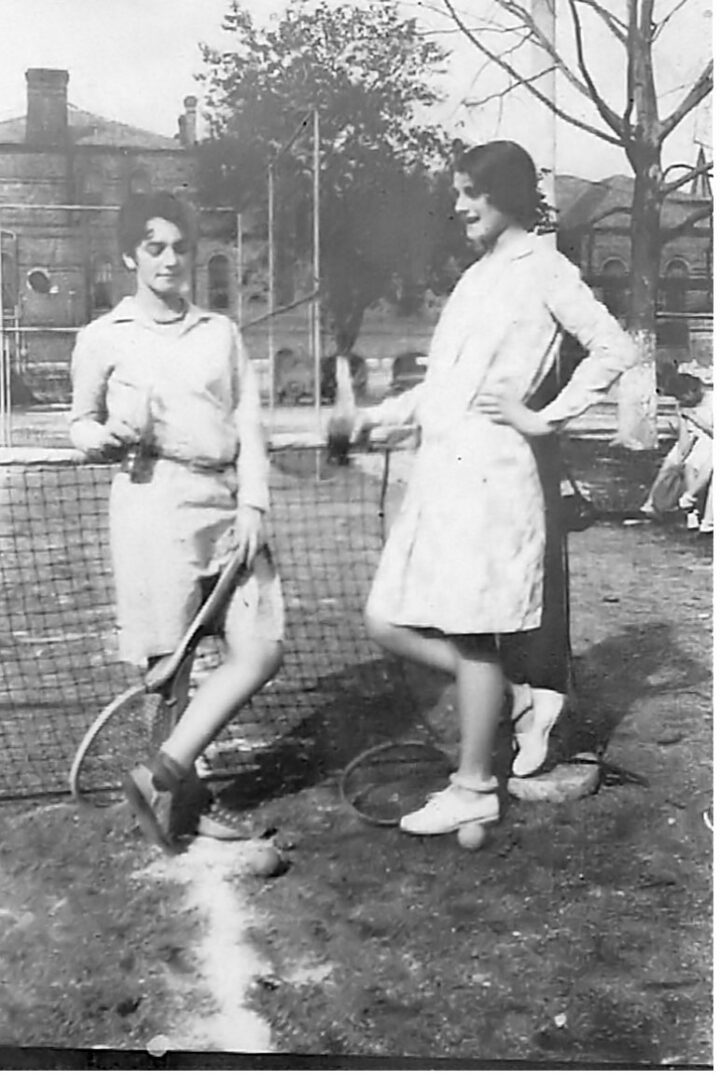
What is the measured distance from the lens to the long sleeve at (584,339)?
195cm

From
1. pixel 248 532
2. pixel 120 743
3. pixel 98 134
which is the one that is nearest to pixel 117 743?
pixel 120 743

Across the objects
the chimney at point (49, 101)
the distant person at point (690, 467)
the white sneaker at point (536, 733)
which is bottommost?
the white sneaker at point (536, 733)

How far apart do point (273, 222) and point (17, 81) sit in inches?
16.4

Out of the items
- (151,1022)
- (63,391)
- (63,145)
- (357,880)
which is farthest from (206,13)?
(151,1022)

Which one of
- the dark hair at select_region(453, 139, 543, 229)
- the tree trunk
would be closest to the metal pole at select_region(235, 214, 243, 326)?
the dark hair at select_region(453, 139, 543, 229)

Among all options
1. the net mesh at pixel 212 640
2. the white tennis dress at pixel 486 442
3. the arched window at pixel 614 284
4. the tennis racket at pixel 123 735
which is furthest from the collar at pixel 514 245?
the tennis racket at pixel 123 735

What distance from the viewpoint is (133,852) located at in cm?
204

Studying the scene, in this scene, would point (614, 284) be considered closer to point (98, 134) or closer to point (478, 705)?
point (478, 705)

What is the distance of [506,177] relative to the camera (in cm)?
198

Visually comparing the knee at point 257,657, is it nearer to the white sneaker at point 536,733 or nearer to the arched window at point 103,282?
the white sneaker at point 536,733

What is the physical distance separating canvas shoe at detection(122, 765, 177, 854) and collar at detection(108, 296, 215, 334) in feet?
2.07

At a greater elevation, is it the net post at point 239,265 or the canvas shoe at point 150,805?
the net post at point 239,265

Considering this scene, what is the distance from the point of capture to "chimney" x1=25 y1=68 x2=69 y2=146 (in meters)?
2.01

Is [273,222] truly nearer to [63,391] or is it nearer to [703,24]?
[63,391]
